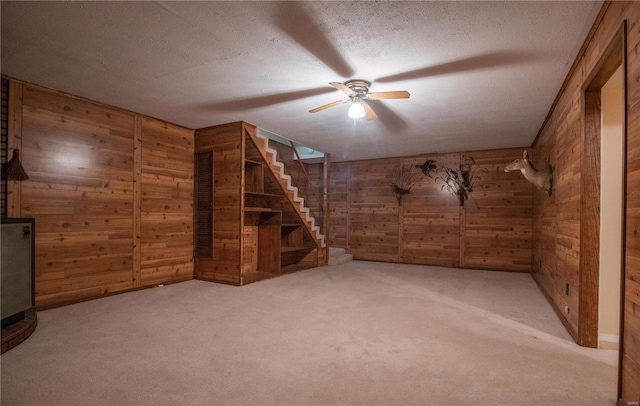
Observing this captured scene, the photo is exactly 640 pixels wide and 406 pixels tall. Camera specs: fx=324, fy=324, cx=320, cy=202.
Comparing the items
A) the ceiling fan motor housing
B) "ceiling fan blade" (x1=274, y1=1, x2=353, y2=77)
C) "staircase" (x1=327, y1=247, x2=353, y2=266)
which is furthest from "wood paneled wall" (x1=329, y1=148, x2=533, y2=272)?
"ceiling fan blade" (x1=274, y1=1, x2=353, y2=77)

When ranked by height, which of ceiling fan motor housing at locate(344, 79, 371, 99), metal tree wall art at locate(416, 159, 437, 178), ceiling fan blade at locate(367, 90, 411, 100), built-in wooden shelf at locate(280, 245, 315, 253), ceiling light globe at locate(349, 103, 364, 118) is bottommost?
built-in wooden shelf at locate(280, 245, 315, 253)

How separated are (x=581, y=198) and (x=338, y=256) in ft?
17.1

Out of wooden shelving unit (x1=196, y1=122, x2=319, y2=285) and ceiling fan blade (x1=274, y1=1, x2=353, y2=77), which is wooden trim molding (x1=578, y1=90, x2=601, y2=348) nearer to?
ceiling fan blade (x1=274, y1=1, x2=353, y2=77)

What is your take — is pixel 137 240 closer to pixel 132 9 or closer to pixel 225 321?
pixel 225 321

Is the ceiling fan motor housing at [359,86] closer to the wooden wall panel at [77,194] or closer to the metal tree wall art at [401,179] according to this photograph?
the wooden wall panel at [77,194]

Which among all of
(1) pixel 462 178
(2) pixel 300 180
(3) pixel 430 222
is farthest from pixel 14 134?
(1) pixel 462 178

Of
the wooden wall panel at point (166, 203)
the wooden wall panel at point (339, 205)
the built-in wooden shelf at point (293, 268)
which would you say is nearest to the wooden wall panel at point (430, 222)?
the wooden wall panel at point (339, 205)

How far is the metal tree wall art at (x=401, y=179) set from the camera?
752 centimetres

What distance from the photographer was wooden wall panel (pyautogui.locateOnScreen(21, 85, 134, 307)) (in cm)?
357

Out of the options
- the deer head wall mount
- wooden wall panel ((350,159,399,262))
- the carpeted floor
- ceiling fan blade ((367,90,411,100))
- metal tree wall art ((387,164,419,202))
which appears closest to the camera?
the carpeted floor

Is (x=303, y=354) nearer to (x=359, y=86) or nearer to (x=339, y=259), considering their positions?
(x=359, y=86)

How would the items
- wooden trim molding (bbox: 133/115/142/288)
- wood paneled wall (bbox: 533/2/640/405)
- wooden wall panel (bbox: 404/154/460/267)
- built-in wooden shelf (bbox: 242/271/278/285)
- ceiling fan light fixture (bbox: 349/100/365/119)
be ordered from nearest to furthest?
wood paneled wall (bbox: 533/2/640/405)
ceiling fan light fixture (bbox: 349/100/365/119)
wooden trim molding (bbox: 133/115/142/288)
built-in wooden shelf (bbox: 242/271/278/285)
wooden wall panel (bbox: 404/154/460/267)

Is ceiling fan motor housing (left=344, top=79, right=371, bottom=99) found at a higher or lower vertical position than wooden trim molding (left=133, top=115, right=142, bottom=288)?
higher

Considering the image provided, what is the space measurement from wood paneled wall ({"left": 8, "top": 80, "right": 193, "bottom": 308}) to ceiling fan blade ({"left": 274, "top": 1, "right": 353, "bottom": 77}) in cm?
306
